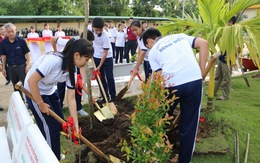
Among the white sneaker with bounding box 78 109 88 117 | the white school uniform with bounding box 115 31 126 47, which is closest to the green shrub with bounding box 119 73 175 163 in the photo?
the white sneaker with bounding box 78 109 88 117

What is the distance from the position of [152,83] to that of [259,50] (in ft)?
7.35

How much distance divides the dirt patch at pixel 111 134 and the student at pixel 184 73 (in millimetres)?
541

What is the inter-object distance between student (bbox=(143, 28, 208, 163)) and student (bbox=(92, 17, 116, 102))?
208cm

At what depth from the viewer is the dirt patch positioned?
3.45 m

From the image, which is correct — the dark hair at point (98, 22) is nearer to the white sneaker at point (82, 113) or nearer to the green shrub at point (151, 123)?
the white sneaker at point (82, 113)

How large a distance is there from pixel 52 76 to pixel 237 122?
3.10m

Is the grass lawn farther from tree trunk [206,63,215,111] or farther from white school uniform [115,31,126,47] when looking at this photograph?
white school uniform [115,31,126,47]

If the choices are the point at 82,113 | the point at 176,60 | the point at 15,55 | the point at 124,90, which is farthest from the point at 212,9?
the point at 15,55

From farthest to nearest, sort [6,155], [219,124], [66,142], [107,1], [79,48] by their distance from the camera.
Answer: [107,1] < [219,124] < [66,142] < [6,155] < [79,48]

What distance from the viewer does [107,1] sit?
42.5m

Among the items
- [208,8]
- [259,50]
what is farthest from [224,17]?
[259,50]

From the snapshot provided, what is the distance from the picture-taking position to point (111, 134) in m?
4.13

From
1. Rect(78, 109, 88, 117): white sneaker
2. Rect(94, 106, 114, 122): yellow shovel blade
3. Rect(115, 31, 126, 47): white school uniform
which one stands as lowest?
Rect(78, 109, 88, 117): white sneaker

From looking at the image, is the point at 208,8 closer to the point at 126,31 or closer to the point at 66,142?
the point at 66,142
